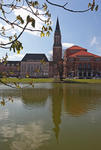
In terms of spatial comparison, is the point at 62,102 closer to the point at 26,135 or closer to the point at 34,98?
the point at 34,98

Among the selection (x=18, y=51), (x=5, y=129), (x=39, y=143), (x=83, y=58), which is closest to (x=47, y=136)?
(x=39, y=143)

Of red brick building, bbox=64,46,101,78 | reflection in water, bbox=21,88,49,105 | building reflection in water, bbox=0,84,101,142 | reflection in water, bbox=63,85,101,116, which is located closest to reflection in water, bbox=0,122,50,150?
building reflection in water, bbox=0,84,101,142

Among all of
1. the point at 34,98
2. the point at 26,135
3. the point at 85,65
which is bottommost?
the point at 34,98

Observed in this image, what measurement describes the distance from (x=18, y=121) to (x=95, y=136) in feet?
10.8

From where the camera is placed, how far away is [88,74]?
81812mm

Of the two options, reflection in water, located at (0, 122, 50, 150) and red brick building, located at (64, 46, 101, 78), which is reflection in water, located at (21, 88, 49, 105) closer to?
reflection in water, located at (0, 122, 50, 150)

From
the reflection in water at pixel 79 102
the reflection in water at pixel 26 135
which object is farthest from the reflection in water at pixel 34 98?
the reflection in water at pixel 26 135

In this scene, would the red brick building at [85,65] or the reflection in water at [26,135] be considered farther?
the red brick building at [85,65]

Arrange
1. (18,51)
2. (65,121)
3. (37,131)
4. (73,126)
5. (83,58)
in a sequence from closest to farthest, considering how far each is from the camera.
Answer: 1. (18,51)
2. (37,131)
3. (73,126)
4. (65,121)
5. (83,58)

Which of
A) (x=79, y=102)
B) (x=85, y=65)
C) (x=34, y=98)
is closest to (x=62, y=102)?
(x=79, y=102)

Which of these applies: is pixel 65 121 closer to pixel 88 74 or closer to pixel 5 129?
pixel 5 129

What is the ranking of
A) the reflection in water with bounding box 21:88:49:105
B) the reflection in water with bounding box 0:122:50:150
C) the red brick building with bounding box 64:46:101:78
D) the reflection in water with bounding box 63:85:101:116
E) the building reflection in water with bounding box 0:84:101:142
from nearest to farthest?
the reflection in water with bounding box 0:122:50:150 < the building reflection in water with bounding box 0:84:101:142 < the reflection in water with bounding box 63:85:101:116 < the reflection in water with bounding box 21:88:49:105 < the red brick building with bounding box 64:46:101:78

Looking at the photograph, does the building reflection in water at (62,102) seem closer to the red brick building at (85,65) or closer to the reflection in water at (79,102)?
the reflection in water at (79,102)

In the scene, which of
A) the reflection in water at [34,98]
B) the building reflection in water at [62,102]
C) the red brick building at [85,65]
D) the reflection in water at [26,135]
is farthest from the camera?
the red brick building at [85,65]
